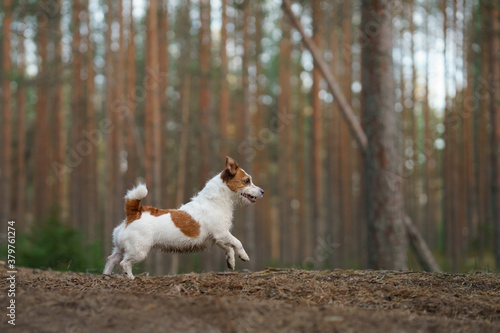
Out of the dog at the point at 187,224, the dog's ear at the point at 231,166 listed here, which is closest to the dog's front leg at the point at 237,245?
the dog at the point at 187,224

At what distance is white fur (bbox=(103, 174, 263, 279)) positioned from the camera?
5863 mm

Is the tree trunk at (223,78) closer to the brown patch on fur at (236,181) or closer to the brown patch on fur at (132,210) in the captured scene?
the brown patch on fur at (236,181)

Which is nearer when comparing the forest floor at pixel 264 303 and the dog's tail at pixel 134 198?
the forest floor at pixel 264 303

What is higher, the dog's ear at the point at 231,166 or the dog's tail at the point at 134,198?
the dog's ear at the point at 231,166

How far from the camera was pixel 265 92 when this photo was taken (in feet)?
108

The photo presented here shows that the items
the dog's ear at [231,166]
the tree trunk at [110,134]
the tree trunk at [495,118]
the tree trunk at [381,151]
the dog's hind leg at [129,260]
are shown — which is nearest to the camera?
the dog's hind leg at [129,260]

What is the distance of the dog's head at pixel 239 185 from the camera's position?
20.9 ft

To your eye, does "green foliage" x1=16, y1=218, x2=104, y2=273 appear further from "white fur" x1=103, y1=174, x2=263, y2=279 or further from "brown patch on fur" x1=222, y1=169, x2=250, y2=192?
"brown patch on fur" x1=222, y1=169, x2=250, y2=192

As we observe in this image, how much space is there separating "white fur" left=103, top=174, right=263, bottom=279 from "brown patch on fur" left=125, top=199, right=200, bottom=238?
44 millimetres

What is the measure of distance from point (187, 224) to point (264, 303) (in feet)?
6.50

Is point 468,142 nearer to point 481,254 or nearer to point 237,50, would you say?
point 481,254

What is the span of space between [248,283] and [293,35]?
83.6 feet

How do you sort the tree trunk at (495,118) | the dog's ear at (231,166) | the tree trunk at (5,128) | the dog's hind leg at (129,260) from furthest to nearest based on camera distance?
the tree trunk at (5,128), the tree trunk at (495,118), the dog's ear at (231,166), the dog's hind leg at (129,260)

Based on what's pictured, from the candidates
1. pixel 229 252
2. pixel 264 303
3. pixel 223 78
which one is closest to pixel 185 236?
pixel 229 252
